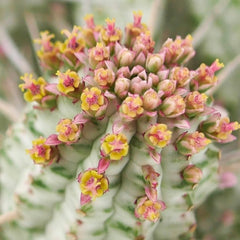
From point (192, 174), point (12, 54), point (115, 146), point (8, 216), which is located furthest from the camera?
point (12, 54)

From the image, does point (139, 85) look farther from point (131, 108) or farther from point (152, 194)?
point (152, 194)

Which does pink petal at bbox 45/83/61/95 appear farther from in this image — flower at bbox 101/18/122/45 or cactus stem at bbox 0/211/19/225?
cactus stem at bbox 0/211/19/225

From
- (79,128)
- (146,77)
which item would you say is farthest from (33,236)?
(146,77)

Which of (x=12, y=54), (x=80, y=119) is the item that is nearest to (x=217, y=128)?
(x=80, y=119)

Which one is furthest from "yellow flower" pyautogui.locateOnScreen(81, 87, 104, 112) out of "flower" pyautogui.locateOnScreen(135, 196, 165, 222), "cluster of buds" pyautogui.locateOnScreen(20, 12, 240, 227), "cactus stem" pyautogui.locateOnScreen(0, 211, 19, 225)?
"cactus stem" pyautogui.locateOnScreen(0, 211, 19, 225)

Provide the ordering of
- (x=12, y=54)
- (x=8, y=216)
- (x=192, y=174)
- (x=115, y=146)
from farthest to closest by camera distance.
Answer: (x=12, y=54), (x=8, y=216), (x=192, y=174), (x=115, y=146)
